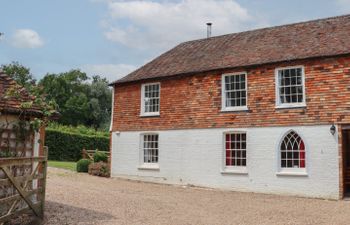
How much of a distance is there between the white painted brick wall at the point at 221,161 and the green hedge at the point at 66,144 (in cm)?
1229

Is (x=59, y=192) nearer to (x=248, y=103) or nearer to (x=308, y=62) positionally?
(x=248, y=103)

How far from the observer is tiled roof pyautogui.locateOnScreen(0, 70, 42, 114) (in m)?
11.4

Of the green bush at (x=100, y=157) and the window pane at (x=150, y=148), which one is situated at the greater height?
the window pane at (x=150, y=148)

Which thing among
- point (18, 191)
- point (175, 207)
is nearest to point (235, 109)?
point (175, 207)

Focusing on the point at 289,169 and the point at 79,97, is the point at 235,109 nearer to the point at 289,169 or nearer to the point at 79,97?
the point at 289,169

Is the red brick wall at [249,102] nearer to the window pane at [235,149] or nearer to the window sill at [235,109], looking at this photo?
the window sill at [235,109]

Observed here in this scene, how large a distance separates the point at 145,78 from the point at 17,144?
11702 mm

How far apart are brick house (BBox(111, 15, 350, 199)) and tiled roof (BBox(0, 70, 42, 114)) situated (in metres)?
10.1

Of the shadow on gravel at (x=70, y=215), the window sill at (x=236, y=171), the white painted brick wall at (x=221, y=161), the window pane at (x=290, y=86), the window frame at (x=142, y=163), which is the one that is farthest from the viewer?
the window frame at (x=142, y=163)

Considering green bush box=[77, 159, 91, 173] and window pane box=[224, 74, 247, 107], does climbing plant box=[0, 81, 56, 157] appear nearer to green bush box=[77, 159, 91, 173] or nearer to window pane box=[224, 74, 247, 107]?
window pane box=[224, 74, 247, 107]

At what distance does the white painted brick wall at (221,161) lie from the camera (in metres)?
17.4

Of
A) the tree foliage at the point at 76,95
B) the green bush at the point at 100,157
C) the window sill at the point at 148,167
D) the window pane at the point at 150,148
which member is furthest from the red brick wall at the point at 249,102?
the tree foliage at the point at 76,95

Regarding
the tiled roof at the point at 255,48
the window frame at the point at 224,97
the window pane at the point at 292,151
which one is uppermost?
the tiled roof at the point at 255,48

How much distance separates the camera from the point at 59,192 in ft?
54.0
